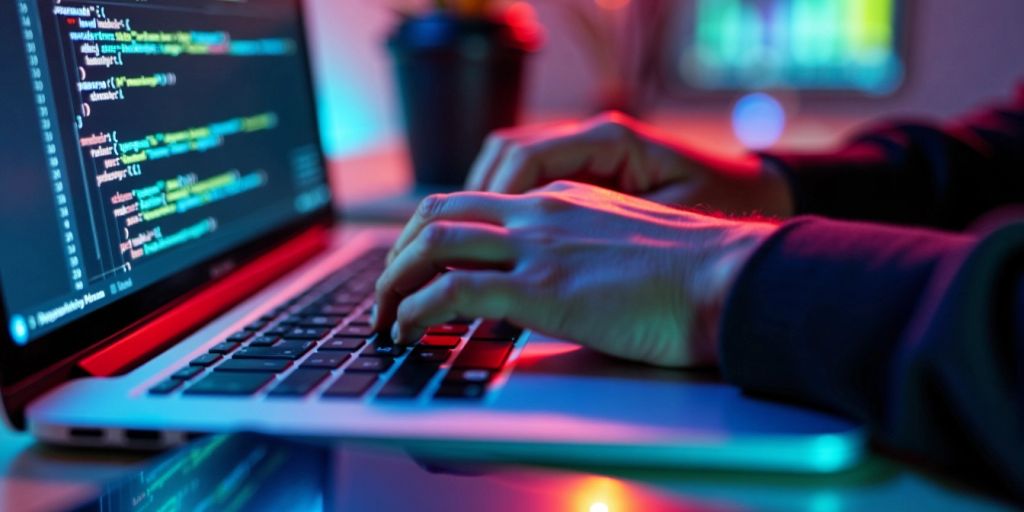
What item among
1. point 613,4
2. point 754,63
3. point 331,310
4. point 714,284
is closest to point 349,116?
point 613,4

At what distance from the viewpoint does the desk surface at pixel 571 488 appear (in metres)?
0.38

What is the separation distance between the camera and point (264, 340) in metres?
0.59

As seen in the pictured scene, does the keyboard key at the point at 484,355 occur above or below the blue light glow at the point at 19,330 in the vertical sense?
below

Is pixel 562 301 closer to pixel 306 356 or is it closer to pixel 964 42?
pixel 306 356

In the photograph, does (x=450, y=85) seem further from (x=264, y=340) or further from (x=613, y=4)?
(x=613, y=4)

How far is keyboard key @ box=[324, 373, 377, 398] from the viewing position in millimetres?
481

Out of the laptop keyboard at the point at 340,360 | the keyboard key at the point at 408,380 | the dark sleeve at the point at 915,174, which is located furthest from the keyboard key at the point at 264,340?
the dark sleeve at the point at 915,174

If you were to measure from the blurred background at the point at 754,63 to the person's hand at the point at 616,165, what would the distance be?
2.25 ft

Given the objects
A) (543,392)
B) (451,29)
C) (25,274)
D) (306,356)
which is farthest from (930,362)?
(451,29)

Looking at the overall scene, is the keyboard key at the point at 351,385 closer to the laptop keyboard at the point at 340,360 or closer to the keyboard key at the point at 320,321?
the laptop keyboard at the point at 340,360

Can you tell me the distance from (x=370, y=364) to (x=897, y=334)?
0.27 metres

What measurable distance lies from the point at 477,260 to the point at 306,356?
117 millimetres

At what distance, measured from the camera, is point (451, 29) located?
1.22 m

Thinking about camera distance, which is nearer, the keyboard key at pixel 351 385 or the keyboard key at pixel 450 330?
the keyboard key at pixel 351 385
